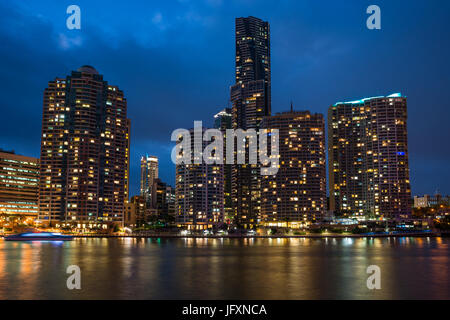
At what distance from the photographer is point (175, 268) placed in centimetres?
6950

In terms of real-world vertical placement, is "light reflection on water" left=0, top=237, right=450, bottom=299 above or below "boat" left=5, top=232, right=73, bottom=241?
above
